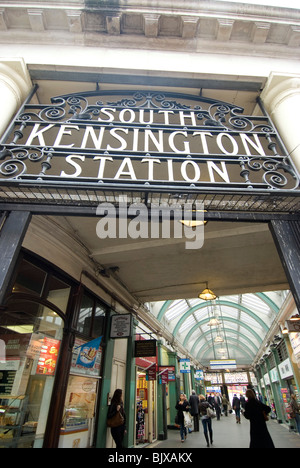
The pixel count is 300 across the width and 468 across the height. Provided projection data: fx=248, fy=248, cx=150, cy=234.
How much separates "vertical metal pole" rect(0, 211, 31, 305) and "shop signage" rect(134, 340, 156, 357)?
6604mm

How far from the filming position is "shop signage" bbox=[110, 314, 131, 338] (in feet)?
21.2

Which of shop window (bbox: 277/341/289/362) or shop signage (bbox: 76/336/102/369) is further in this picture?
shop window (bbox: 277/341/289/362)

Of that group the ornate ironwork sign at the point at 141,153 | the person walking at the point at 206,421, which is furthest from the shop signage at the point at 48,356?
the person walking at the point at 206,421

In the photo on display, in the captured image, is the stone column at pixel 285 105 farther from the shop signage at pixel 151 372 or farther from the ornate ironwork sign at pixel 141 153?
the shop signage at pixel 151 372

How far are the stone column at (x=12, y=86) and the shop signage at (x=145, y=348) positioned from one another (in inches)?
273

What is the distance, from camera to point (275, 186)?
231 centimetres

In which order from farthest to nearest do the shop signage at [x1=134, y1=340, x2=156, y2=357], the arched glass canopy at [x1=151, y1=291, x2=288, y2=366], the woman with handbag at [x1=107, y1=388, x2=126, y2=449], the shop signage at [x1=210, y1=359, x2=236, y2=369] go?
the shop signage at [x1=210, y1=359, x2=236, y2=369]
the arched glass canopy at [x1=151, y1=291, x2=288, y2=366]
the shop signage at [x1=134, y1=340, x2=156, y2=357]
the woman with handbag at [x1=107, y1=388, x2=126, y2=449]

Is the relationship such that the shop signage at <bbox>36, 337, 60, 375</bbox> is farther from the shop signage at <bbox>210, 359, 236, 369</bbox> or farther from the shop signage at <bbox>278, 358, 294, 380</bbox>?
the shop signage at <bbox>210, 359, 236, 369</bbox>

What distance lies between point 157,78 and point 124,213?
7.09 feet

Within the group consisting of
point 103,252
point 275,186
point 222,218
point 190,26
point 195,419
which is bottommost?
point 195,419

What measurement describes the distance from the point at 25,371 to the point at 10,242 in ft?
10.1

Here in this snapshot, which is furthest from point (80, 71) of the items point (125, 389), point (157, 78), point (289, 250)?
point (125, 389)

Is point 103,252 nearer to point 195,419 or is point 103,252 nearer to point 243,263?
point 243,263

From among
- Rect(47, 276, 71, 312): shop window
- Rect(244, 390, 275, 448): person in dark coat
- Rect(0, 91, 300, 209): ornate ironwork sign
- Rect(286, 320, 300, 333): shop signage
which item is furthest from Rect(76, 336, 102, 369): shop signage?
Rect(286, 320, 300, 333): shop signage
